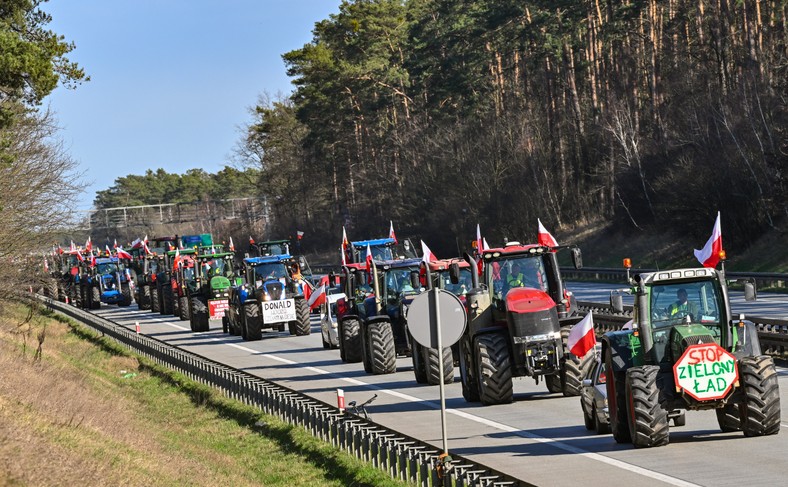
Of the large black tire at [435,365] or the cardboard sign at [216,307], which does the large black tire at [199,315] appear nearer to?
the cardboard sign at [216,307]

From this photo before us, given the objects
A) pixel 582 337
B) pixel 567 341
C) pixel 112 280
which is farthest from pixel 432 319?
pixel 112 280

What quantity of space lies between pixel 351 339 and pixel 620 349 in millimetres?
14398

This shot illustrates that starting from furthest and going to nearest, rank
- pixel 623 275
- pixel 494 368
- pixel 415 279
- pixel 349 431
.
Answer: pixel 623 275
pixel 415 279
pixel 494 368
pixel 349 431

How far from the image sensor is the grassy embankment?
562 inches

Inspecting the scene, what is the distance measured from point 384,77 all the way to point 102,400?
194 ft

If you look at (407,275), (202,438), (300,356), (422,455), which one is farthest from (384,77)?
(422,455)

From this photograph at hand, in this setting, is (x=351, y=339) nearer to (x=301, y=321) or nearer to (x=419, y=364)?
(x=419, y=364)

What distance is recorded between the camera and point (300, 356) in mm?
33344

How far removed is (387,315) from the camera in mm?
27016

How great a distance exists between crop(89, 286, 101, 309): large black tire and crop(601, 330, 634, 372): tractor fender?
5113cm

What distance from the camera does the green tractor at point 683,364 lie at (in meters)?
14.9

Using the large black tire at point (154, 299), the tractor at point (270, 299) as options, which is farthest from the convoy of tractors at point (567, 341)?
the large black tire at point (154, 299)

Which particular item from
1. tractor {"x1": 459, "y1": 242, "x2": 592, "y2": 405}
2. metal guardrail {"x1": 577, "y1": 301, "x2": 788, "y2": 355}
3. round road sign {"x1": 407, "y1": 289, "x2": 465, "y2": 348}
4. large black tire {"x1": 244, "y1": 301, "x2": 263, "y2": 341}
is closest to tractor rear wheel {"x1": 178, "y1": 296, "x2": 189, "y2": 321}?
large black tire {"x1": 244, "y1": 301, "x2": 263, "y2": 341}

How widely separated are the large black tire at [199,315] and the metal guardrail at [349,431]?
11.9 meters
